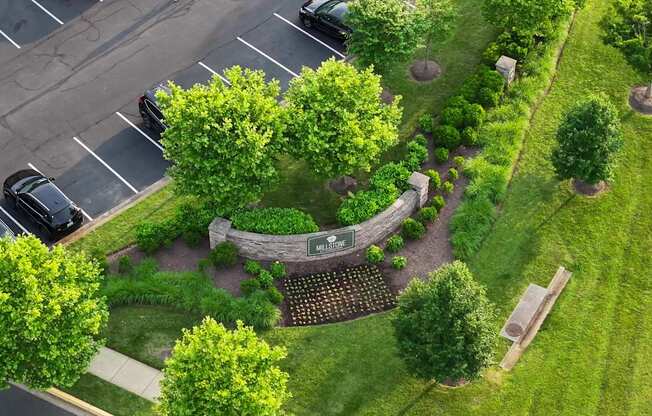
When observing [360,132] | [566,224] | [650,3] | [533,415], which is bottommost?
[533,415]

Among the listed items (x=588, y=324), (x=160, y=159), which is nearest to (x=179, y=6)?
(x=160, y=159)

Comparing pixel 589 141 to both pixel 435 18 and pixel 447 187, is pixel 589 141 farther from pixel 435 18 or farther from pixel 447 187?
pixel 435 18

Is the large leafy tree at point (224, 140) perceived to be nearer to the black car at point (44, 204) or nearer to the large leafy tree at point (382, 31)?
the black car at point (44, 204)

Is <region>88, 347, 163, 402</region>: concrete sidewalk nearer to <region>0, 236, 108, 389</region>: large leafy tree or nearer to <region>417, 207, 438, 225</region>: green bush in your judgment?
<region>0, 236, 108, 389</region>: large leafy tree

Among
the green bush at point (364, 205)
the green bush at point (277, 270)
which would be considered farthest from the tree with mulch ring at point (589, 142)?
the green bush at point (277, 270)

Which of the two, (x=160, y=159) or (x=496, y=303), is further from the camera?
(x=160, y=159)

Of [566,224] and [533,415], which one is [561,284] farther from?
[533,415]

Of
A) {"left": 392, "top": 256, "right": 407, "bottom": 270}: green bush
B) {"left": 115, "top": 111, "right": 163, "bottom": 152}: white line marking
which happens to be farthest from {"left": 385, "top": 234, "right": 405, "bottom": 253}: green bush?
{"left": 115, "top": 111, "right": 163, "bottom": 152}: white line marking
